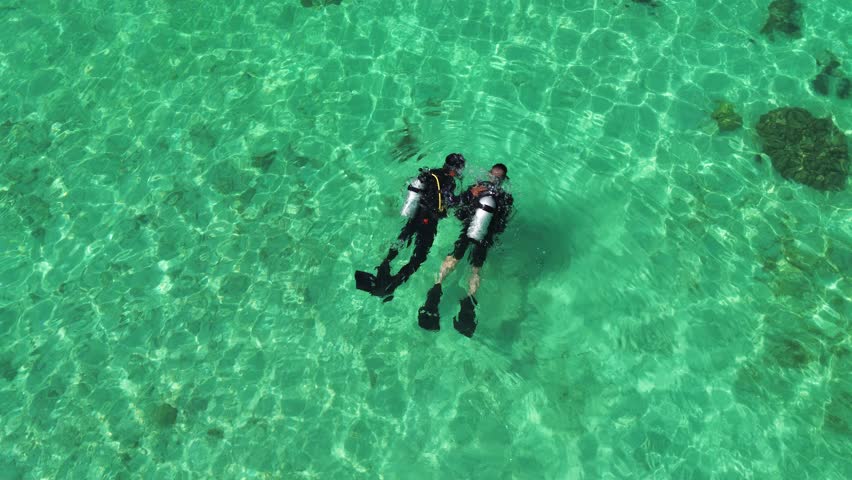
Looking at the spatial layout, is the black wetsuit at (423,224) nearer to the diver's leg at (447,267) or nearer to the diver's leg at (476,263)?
the diver's leg at (447,267)

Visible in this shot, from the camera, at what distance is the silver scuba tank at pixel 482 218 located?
37.2 ft

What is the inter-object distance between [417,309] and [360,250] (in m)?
1.77

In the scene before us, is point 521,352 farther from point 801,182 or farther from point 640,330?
point 801,182

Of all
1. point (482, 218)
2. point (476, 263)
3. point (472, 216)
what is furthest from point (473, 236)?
point (476, 263)

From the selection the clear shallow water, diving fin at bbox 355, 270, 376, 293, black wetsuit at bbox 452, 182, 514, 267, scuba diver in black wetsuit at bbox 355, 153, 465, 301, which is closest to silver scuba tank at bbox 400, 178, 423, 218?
scuba diver in black wetsuit at bbox 355, 153, 465, 301

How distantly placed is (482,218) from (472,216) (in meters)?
0.35

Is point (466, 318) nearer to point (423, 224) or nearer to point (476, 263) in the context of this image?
point (476, 263)

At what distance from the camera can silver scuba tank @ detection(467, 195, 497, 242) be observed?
37.2 feet

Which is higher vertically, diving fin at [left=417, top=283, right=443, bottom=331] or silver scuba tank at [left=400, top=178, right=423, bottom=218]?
silver scuba tank at [left=400, top=178, right=423, bottom=218]

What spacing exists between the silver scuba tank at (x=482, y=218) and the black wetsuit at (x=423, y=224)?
0.85m

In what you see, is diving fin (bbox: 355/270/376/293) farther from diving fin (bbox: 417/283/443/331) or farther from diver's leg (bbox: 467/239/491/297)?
diver's leg (bbox: 467/239/491/297)

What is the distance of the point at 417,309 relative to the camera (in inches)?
496

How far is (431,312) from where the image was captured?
12.3m

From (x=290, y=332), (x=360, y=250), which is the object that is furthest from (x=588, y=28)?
(x=290, y=332)
